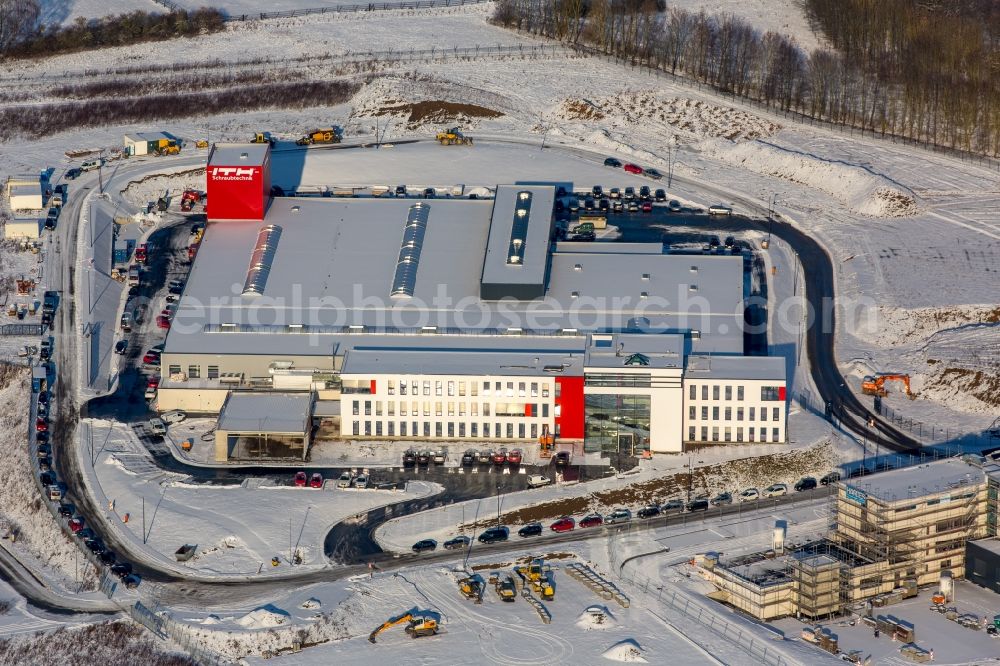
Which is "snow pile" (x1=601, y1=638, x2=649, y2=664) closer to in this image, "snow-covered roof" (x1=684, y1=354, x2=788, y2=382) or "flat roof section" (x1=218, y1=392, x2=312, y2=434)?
"snow-covered roof" (x1=684, y1=354, x2=788, y2=382)

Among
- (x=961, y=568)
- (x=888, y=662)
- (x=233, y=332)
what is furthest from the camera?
(x=233, y=332)

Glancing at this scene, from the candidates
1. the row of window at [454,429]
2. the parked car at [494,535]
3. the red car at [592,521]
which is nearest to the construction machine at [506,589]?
the parked car at [494,535]

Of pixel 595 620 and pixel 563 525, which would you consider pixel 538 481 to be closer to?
pixel 563 525

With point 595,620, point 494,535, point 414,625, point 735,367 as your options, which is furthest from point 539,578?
point 735,367

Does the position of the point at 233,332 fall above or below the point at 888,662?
above

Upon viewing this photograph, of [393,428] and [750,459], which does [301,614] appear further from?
[750,459]

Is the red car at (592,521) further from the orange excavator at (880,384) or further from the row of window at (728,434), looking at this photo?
the orange excavator at (880,384)

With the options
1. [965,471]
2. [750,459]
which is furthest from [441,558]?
[965,471]

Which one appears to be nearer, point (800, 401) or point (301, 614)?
point (301, 614)
